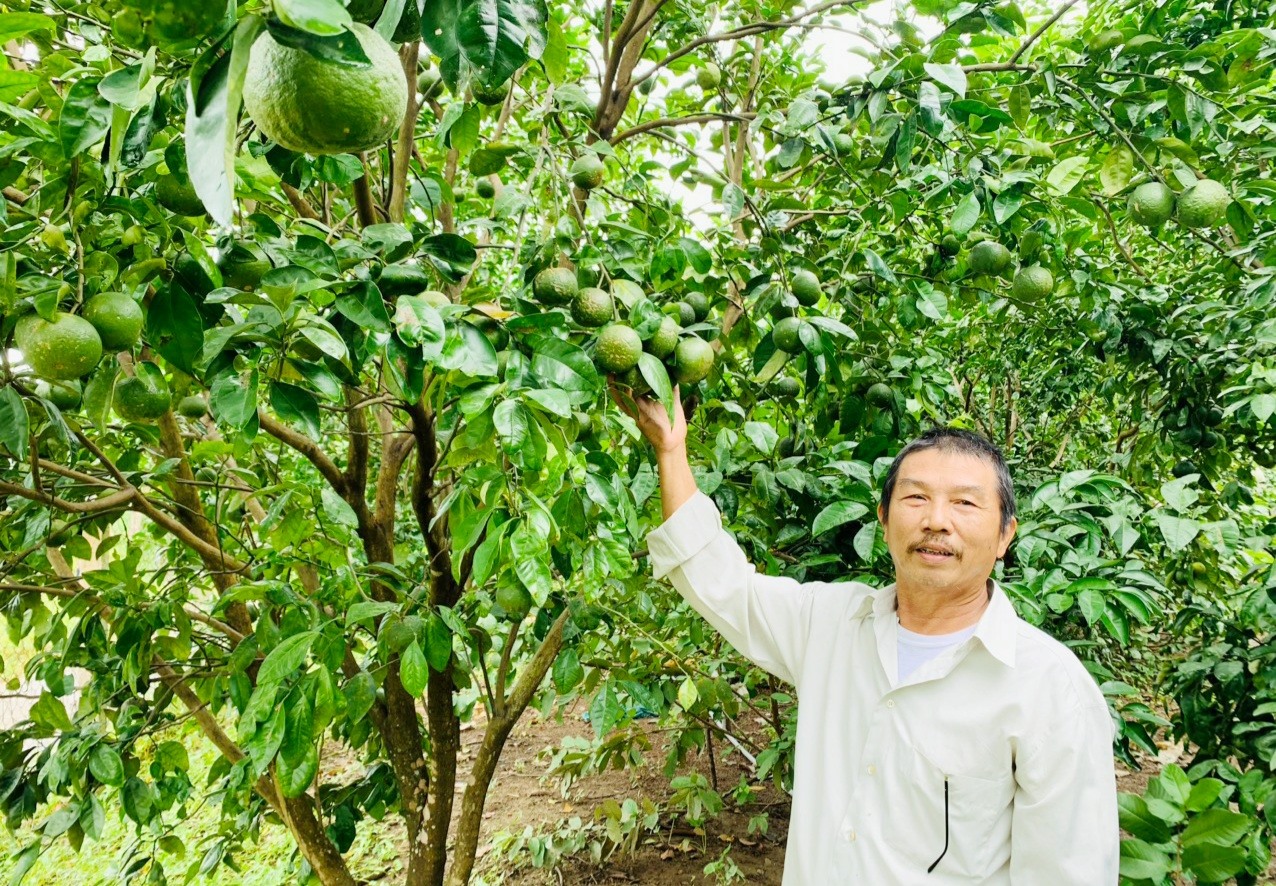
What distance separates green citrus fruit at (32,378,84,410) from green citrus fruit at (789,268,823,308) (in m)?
Result: 1.46

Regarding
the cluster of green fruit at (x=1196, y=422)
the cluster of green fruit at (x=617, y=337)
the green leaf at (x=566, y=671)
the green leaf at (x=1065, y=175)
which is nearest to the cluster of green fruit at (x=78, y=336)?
the cluster of green fruit at (x=617, y=337)

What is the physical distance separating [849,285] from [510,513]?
1.17m

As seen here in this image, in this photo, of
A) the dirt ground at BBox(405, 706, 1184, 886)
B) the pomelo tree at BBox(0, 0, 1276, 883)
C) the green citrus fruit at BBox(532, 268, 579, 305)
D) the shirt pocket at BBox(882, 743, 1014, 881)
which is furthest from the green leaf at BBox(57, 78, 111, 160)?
the dirt ground at BBox(405, 706, 1184, 886)

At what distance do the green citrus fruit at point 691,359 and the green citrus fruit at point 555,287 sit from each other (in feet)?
0.73

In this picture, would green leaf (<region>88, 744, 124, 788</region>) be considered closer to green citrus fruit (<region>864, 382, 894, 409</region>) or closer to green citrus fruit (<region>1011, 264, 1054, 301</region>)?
green citrus fruit (<region>864, 382, 894, 409</region>)

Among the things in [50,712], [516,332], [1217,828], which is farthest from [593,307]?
[50,712]

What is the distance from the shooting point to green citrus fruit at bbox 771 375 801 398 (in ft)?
6.73

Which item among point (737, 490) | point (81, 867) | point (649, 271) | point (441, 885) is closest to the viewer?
point (649, 271)

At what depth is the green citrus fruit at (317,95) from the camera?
0.68 m

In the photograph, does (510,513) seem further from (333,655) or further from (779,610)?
(779,610)

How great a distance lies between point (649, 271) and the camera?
5.14 ft

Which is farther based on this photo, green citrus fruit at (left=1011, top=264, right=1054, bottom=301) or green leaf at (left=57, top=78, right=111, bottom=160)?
green citrus fruit at (left=1011, top=264, right=1054, bottom=301)

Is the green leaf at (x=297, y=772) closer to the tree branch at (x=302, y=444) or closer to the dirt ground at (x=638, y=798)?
the tree branch at (x=302, y=444)

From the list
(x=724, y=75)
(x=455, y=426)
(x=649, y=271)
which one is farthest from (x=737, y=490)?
(x=724, y=75)
